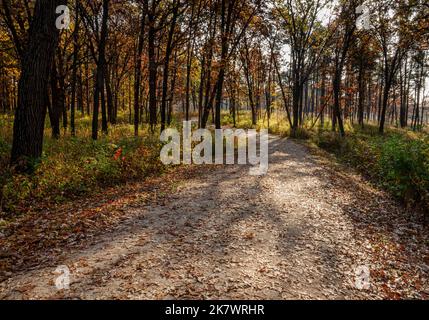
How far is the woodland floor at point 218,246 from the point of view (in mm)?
3824

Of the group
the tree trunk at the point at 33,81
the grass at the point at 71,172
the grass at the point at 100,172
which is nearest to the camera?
the grass at the point at 71,172

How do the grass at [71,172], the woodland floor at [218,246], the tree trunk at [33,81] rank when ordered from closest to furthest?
the woodland floor at [218,246] < the grass at [71,172] < the tree trunk at [33,81]

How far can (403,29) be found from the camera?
15109 mm

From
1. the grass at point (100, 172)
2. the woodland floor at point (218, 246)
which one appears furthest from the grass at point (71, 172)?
the woodland floor at point (218, 246)

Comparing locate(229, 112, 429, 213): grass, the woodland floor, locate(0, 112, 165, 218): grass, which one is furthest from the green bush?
locate(0, 112, 165, 218): grass

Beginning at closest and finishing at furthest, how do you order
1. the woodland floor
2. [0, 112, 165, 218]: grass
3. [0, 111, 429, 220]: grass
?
the woodland floor, [0, 112, 165, 218]: grass, [0, 111, 429, 220]: grass

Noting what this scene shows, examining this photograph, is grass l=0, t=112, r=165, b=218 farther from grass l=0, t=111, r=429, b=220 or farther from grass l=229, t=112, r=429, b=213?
grass l=229, t=112, r=429, b=213

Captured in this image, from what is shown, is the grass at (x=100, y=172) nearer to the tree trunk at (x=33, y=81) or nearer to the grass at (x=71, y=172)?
the grass at (x=71, y=172)

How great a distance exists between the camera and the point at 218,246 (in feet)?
16.4

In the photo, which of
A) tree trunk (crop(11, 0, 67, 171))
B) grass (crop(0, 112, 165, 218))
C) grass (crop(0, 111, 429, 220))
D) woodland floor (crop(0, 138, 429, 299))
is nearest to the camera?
woodland floor (crop(0, 138, 429, 299))

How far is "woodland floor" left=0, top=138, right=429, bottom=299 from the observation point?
3824 millimetres

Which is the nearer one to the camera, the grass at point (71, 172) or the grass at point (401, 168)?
the grass at point (71, 172)
